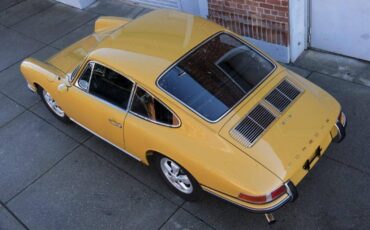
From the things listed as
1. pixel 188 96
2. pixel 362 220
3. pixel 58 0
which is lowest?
pixel 362 220

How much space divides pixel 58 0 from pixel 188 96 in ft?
22.6

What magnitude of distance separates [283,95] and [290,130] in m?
0.48

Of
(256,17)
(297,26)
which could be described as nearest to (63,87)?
(256,17)

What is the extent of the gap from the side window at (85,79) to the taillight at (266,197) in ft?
7.75

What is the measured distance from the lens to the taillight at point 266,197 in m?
3.85

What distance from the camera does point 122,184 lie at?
5203 mm

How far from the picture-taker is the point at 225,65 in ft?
15.1

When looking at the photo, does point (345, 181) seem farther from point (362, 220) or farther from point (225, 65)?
point (225, 65)

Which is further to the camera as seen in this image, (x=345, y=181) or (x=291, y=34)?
(x=291, y=34)

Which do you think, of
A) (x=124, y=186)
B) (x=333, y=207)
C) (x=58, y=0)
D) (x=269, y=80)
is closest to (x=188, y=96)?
(x=269, y=80)

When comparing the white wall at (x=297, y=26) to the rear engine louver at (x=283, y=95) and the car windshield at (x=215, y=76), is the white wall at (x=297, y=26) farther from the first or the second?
the rear engine louver at (x=283, y=95)

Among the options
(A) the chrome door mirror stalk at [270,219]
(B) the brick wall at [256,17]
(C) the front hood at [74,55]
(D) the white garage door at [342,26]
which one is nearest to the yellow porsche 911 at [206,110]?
(A) the chrome door mirror stalk at [270,219]

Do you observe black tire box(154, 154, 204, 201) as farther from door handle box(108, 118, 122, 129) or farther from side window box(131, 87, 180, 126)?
door handle box(108, 118, 122, 129)

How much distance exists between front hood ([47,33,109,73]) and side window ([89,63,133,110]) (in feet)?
2.45
